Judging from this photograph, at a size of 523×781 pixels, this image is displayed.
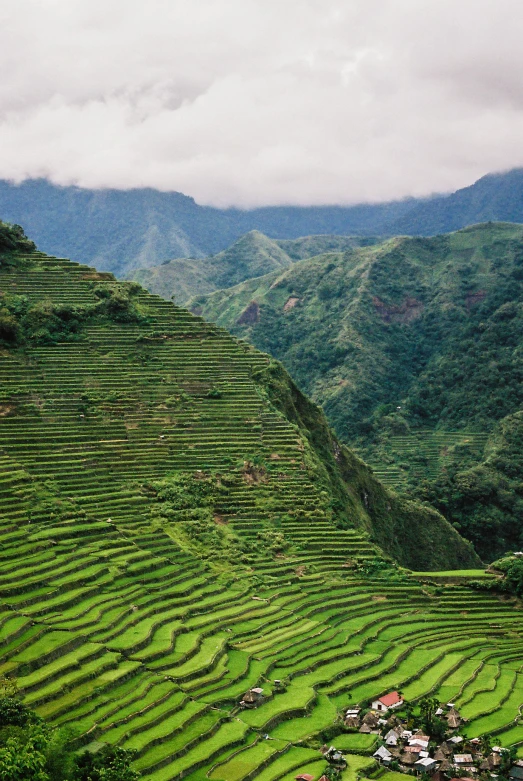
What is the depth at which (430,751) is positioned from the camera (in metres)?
21.5

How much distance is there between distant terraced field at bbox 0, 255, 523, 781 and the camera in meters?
21.5

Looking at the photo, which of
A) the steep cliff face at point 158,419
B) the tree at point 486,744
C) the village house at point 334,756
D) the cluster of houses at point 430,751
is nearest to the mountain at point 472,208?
the steep cliff face at point 158,419

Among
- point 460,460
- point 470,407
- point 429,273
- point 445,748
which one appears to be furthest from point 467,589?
point 429,273

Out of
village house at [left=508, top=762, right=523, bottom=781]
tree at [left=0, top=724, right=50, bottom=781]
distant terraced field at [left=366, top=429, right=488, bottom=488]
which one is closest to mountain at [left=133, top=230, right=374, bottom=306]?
distant terraced field at [left=366, top=429, right=488, bottom=488]

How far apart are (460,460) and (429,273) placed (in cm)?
3925

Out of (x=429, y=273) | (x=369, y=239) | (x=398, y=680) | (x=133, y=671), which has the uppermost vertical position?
(x=369, y=239)

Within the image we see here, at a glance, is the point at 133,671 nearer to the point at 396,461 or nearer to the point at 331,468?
the point at 331,468

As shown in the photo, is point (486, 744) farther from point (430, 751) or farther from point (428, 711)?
point (428, 711)

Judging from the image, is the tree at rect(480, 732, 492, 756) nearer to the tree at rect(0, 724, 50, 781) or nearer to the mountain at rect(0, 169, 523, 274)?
the tree at rect(0, 724, 50, 781)

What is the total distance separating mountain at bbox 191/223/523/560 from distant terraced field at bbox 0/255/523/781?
2683cm

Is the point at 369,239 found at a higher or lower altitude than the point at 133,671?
higher

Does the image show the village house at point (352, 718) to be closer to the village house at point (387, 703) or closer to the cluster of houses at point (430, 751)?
the cluster of houses at point (430, 751)

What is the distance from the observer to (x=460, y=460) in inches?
2852

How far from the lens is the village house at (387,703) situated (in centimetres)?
2383
